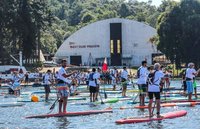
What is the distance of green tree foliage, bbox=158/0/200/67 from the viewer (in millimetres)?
82125

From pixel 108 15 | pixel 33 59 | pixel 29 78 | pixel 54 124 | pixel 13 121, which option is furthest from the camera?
pixel 108 15

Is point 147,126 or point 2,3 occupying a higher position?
point 2,3

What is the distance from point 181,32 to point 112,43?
27.4m

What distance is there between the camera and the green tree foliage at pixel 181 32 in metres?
82.1

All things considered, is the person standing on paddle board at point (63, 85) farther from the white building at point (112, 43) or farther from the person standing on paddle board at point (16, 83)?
the white building at point (112, 43)

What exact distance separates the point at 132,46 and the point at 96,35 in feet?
23.3

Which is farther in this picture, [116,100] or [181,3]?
[181,3]

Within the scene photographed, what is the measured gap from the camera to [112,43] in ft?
358

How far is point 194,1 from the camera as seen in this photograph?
278ft

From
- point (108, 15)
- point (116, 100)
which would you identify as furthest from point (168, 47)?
point (108, 15)

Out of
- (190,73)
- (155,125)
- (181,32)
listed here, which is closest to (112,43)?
(181,32)

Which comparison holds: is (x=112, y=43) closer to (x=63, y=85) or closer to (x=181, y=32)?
(x=181, y=32)

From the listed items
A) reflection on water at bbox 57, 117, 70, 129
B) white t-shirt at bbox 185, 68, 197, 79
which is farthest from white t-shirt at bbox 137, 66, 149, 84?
reflection on water at bbox 57, 117, 70, 129

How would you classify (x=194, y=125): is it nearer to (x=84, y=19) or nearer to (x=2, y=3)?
(x=2, y=3)
